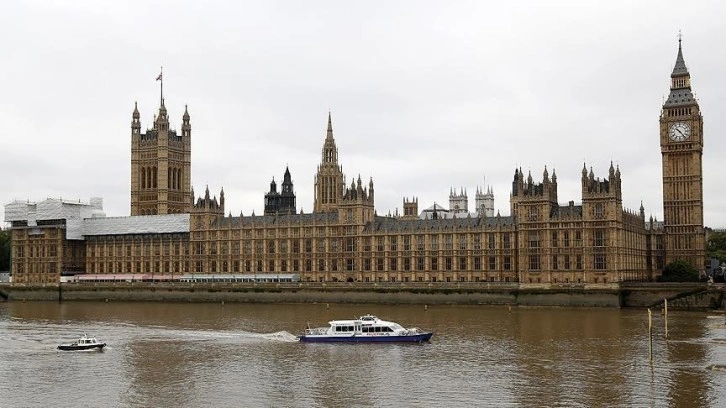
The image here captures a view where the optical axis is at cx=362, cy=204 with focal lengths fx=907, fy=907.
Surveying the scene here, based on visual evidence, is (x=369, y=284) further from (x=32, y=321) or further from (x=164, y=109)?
(x=164, y=109)

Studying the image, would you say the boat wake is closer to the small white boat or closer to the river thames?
the river thames

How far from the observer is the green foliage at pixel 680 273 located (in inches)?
4818

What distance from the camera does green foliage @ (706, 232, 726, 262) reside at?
16288 cm

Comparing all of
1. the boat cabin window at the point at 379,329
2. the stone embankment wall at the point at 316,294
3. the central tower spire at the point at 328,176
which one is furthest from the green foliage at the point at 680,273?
the central tower spire at the point at 328,176

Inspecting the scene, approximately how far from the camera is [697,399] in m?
48.6

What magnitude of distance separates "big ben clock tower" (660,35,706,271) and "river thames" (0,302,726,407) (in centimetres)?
3771

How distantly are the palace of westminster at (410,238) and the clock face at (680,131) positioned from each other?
0.48 feet

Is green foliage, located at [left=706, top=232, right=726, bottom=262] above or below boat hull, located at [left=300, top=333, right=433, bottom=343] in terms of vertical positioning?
above

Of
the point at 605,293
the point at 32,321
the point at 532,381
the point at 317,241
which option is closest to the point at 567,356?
the point at 532,381

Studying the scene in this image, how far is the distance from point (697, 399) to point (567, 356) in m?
16.3

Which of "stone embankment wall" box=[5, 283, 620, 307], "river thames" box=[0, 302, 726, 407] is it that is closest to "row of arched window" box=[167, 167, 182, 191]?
"stone embankment wall" box=[5, 283, 620, 307]

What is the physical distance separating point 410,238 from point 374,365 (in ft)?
243

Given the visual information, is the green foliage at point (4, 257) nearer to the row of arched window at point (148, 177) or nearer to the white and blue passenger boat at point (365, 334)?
the row of arched window at point (148, 177)

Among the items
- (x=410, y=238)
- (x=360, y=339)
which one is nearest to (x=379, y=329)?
(x=360, y=339)
